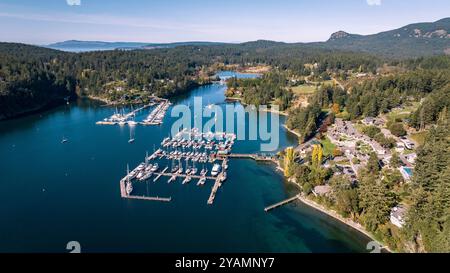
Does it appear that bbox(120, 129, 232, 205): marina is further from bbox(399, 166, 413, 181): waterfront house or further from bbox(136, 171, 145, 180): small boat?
bbox(399, 166, 413, 181): waterfront house

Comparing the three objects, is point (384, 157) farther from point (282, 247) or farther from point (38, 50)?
point (38, 50)

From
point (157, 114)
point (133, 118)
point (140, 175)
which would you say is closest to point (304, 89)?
point (157, 114)

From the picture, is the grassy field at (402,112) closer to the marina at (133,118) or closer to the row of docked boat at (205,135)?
the row of docked boat at (205,135)

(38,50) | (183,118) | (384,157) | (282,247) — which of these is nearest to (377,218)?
(282,247)

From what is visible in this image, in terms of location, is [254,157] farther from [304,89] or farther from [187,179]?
[304,89]

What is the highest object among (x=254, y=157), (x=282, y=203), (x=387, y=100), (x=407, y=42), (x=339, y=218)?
(x=407, y=42)
